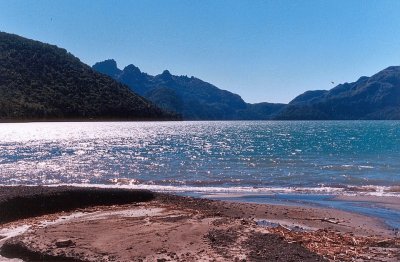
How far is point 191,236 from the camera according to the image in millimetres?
16188

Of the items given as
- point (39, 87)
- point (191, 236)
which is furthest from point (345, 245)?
point (39, 87)

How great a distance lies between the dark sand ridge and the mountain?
465 feet

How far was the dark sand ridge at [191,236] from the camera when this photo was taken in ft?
45.5

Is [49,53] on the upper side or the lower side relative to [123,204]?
upper

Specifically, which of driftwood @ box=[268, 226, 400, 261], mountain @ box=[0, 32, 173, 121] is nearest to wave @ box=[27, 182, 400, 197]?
driftwood @ box=[268, 226, 400, 261]

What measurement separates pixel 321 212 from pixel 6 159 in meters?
40.4

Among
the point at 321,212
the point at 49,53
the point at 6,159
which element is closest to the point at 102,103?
the point at 49,53

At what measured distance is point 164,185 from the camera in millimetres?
35219

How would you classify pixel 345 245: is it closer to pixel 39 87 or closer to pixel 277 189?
pixel 277 189

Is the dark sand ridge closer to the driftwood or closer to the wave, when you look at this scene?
the driftwood

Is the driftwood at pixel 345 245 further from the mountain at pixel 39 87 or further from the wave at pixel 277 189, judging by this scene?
the mountain at pixel 39 87

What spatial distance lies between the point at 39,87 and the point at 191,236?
16828cm

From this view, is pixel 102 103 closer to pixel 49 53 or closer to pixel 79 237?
pixel 49 53

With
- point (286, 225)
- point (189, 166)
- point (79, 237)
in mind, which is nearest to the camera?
point (79, 237)
